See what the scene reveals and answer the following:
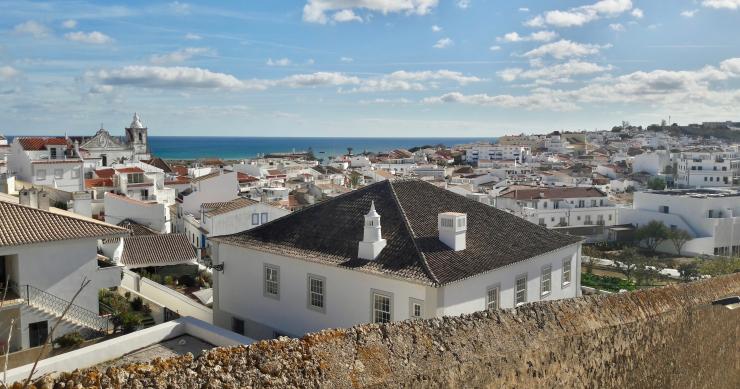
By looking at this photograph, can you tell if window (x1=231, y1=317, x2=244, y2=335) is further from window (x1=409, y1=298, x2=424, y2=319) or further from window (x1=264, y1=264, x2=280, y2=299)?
window (x1=409, y1=298, x2=424, y2=319)

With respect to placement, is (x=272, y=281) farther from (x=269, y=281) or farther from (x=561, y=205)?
(x=561, y=205)

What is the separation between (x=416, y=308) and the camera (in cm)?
1515

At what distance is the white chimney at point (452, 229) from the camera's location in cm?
1677

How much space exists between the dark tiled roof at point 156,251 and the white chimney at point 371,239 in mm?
18140

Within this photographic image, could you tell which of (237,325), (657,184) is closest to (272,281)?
(237,325)

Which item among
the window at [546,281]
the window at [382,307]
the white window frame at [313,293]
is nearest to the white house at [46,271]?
the white window frame at [313,293]

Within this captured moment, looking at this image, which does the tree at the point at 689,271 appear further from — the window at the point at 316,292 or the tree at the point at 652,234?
the window at the point at 316,292

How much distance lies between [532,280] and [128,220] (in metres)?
29.8

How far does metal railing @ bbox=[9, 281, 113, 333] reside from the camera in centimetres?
1677

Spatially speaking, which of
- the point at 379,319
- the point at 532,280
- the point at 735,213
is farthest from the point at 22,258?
the point at 735,213

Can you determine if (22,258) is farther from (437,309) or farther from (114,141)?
(114,141)

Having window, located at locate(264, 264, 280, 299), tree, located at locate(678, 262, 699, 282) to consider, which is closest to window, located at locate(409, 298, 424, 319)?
window, located at locate(264, 264, 280, 299)

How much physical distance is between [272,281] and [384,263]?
423 cm

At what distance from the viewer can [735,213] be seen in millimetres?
62375
